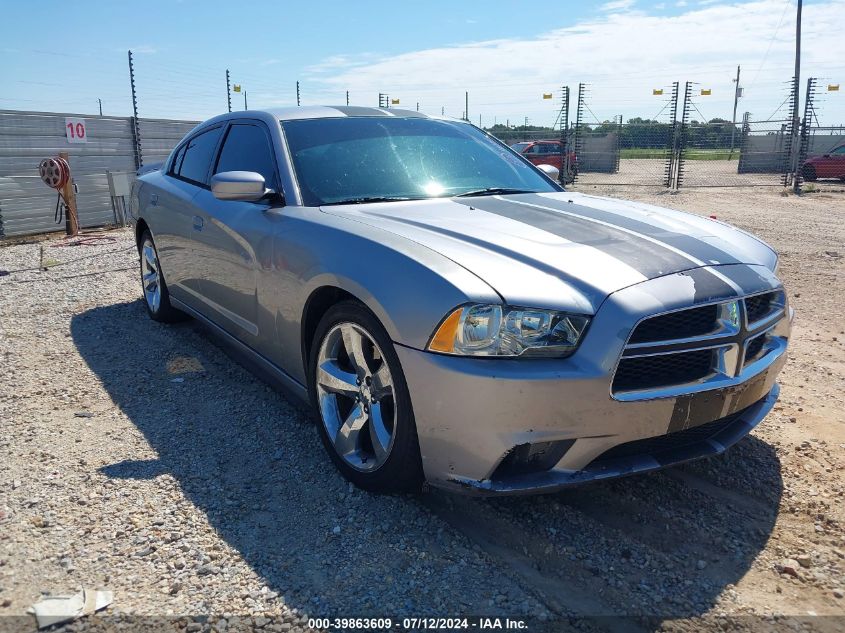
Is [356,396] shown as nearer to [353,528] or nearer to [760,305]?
[353,528]

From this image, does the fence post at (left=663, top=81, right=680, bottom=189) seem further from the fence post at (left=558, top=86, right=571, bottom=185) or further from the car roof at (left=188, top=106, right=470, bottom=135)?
the car roof at (left=188, top=106, right=470, bottom=135)

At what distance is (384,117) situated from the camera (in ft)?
13.4

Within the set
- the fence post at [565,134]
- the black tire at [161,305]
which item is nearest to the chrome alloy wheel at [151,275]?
the black tire at [161,305]

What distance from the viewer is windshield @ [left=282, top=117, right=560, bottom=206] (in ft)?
11.4

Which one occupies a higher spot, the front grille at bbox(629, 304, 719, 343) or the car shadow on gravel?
the front grille at bbox(629, 304, 719, 343)

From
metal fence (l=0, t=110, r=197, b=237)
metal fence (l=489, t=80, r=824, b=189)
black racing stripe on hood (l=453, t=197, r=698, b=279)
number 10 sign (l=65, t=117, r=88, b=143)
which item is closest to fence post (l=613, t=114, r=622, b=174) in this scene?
metal fence (l=489, t=80, r=824, b=189)

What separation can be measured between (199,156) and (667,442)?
3.67 meters

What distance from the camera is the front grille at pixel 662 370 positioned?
90.7 inches

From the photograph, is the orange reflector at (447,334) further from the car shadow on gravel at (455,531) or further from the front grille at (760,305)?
the front grille at (760,305)

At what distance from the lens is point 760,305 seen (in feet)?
8.98

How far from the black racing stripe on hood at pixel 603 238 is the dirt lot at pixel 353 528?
3.10 ft

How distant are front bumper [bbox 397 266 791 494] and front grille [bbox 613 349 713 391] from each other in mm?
52

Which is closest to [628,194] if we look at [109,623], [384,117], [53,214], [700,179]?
[700,179]

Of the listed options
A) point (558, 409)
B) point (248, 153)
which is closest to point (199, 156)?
point (248, 153)
